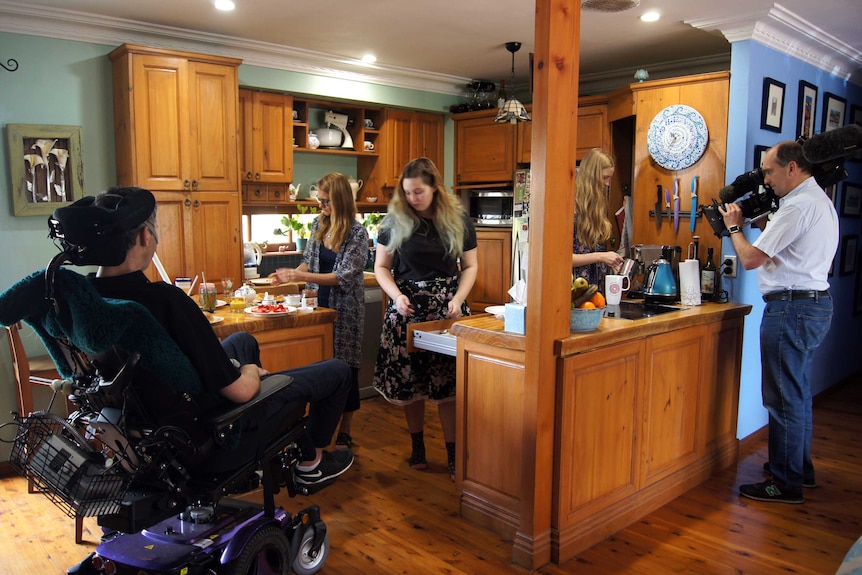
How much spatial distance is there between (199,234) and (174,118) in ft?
2.41

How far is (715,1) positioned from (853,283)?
2.79 m

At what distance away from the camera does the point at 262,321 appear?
3078 millimetres

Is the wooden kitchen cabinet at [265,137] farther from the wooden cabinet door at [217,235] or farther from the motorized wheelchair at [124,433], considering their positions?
the motorized wheelchair at [124,433]

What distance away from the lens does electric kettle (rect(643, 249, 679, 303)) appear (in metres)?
3.48

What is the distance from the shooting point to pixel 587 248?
11.1 ft

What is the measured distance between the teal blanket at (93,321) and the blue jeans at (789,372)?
8.57 ft

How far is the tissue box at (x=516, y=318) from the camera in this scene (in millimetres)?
2570

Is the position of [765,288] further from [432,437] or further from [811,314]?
[432,437]

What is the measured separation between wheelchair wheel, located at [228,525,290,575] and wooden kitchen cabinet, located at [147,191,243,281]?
2.49 metres

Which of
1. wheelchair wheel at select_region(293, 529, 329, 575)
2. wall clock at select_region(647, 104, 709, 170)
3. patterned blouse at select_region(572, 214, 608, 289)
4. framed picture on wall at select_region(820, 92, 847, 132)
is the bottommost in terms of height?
wheelchair wheel at select_region(293, 529, 329, 575)

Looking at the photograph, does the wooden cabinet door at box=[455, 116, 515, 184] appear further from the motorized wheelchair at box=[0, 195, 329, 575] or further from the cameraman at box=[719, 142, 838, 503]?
the motorized wheelchair at box=[0, 195, 329, 575]

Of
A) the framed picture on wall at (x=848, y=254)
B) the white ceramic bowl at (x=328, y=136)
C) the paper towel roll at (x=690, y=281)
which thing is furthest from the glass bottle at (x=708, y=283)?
the white ceramic bowl at (x=328, y=136)

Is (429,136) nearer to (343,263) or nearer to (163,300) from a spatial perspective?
(343,263)

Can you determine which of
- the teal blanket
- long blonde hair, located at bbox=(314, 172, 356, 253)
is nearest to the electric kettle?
long blonde hair, located at bbox=(314, 172, 356, 253)
